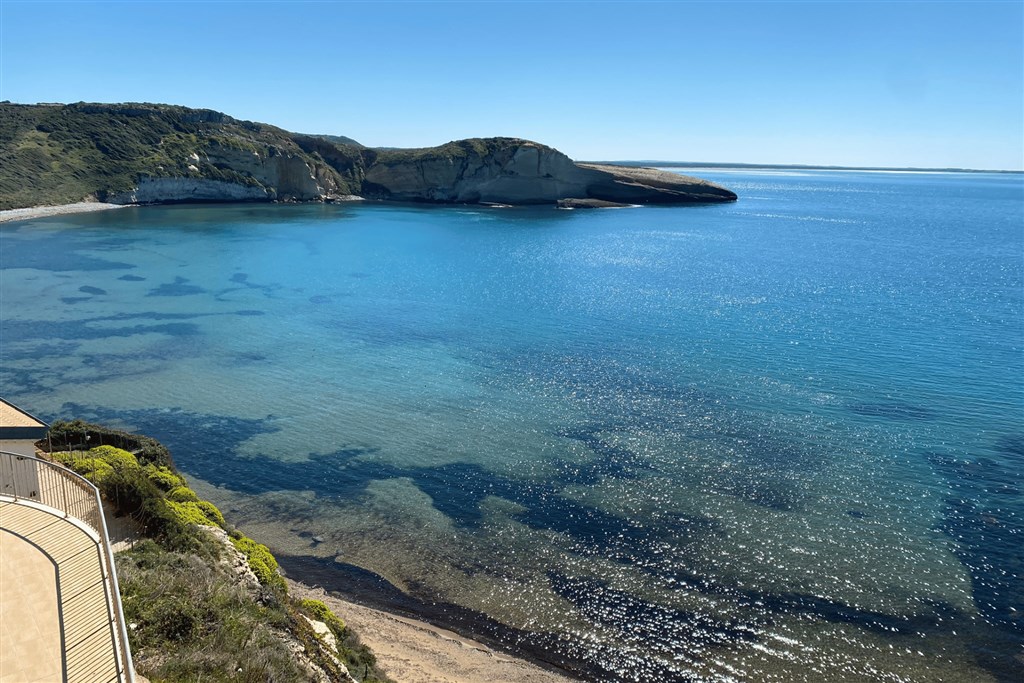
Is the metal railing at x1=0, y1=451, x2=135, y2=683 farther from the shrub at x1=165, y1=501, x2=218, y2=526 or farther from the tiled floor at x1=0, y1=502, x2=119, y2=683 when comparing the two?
the shrub at x1=165, y1=501, x2=218, y2=526

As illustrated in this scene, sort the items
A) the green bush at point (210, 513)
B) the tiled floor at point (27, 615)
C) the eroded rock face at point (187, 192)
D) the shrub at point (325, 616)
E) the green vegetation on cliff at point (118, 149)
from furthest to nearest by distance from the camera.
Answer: the eroded rock face at point (187, 192), the green vegetation on cliff at point (118, 149), the green bush at point (210, 513), the shrub at point (325, 616), the tiled floor at point (27, 615)

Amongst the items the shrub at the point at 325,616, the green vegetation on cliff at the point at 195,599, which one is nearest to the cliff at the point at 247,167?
the green vegetation on cliff at the point at 195,599

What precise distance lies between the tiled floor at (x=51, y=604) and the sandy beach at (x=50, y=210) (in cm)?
9781

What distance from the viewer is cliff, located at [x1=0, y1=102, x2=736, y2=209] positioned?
356ft

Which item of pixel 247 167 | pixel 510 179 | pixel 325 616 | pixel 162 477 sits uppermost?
pixel 247 167

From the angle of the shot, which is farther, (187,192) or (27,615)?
(187,192)

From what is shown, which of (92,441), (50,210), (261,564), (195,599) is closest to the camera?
(195,599)

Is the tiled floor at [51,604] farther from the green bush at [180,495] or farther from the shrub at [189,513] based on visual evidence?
the green bush at [180,495]

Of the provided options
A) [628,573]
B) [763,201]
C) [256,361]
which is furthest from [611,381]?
[763,201]

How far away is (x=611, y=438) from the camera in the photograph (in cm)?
2738

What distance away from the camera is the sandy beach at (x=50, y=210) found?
9106cm

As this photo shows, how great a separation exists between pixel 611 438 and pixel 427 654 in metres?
13.1

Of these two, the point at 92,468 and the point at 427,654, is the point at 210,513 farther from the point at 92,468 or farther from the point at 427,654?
the point at 427,654

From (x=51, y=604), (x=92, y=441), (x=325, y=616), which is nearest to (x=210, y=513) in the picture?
(x=92, y=441)
